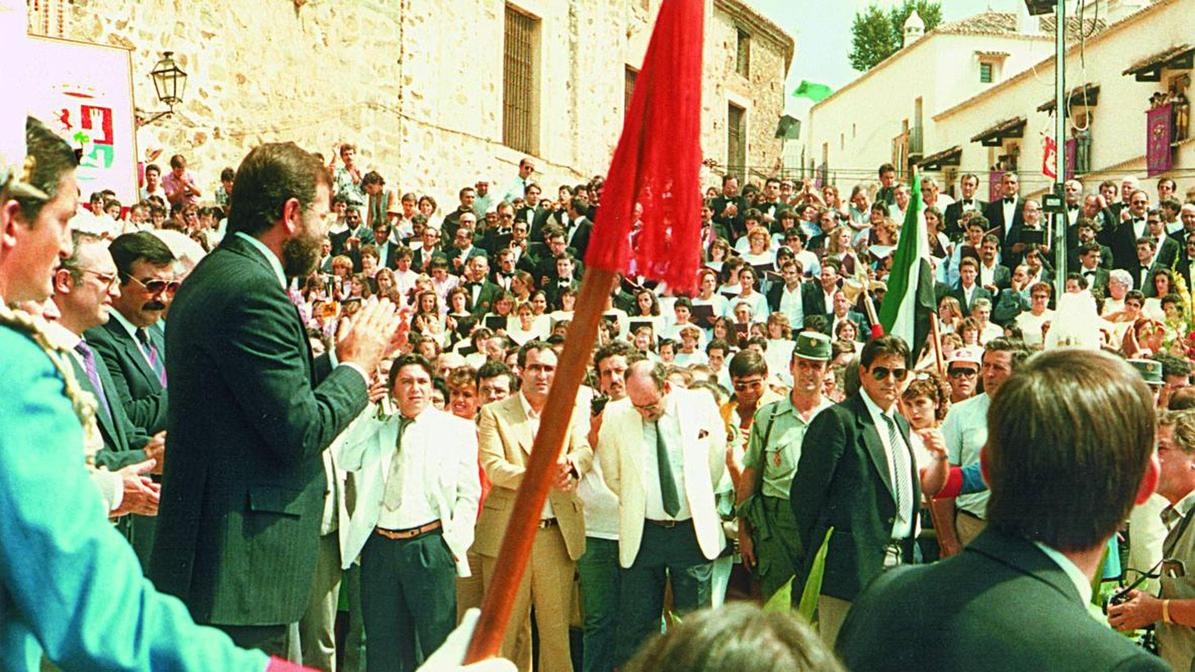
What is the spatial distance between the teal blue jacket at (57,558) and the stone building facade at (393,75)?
56.4 ft

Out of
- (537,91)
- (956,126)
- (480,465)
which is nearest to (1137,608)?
(480,465)

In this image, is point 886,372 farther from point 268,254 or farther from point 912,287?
point 268,254

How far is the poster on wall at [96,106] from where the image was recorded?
1530 centimetres

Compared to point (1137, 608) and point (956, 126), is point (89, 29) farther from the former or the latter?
point (956, 126)

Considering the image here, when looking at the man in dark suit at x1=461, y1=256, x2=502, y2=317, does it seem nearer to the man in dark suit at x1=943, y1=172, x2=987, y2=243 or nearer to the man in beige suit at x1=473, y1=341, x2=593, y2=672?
the man in dark suit at x1=943, y1=172, x2=987, y2=243

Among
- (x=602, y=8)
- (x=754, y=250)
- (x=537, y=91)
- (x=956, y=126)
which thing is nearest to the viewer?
(x=754, y=250)

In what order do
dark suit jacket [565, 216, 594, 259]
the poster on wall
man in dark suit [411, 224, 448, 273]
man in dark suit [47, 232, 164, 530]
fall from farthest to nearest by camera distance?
1. dark suit jacket [565, 216, 594, 259]
2. man in dark suit [411, 224, 448, 273]
3. the poster on wall
4. man in dark suit [47, 232, 164, 530]

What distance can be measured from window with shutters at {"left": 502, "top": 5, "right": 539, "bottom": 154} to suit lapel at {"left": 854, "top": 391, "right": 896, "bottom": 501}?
21000 mm

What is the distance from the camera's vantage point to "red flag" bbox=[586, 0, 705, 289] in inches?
84.4

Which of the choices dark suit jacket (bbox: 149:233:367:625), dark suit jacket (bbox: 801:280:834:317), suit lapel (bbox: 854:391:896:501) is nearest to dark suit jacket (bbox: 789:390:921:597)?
suit lapel (bbox: 854:391:896:501)

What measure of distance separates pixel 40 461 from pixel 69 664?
10.3 inches

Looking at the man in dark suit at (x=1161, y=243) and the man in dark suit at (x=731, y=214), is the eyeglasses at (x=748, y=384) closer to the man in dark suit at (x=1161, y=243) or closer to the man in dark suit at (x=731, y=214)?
the man in dark suit at (x=1161, y=243)

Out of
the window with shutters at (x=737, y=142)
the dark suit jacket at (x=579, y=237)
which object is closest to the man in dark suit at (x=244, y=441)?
the dark suit jacket at (x=579, y=237)

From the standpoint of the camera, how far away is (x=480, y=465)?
8.23m
